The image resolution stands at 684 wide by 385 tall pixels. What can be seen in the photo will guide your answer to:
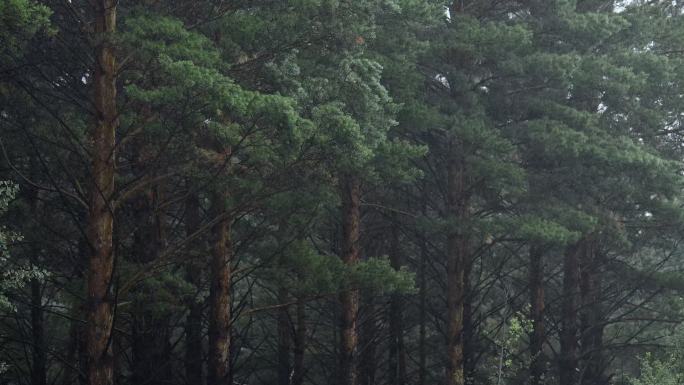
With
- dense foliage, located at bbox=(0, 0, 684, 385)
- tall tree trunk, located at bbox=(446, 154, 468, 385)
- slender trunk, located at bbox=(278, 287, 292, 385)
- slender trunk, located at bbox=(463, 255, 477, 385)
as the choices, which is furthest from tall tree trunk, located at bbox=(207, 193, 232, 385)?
slender trunk, located at bbox=(463, 255, 477, 385)

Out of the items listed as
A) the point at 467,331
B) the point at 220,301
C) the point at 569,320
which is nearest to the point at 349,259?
the point at 220,301

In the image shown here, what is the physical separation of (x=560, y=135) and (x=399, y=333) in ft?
27.0

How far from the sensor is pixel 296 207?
13.3 meters

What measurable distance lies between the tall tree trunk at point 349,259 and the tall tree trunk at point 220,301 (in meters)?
2.96

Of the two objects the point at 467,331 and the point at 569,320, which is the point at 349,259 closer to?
the point at 467,331

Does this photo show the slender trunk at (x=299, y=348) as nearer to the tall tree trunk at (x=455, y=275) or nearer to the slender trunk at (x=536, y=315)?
the tall tree trunk at (x=455, y=275)

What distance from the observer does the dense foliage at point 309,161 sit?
10750 mm

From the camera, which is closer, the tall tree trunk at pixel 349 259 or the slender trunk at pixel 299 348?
the tall tree trunk at pixel 349 259

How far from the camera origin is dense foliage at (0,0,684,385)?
423 inches

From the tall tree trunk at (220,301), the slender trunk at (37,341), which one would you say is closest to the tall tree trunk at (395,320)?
A: the tall tree trunk at (220,301)

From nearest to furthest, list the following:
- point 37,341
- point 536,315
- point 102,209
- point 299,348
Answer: point 102,209
point 37,341
point 299,348
point 536,315

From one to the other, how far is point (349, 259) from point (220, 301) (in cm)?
322

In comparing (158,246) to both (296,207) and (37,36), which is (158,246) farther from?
(37,36)

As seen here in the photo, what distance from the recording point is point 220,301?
13438 mm
